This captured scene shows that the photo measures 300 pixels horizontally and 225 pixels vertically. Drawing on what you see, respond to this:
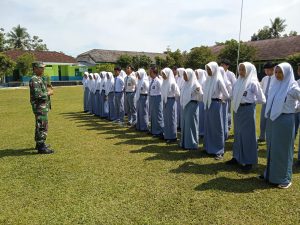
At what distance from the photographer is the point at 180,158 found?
668cm

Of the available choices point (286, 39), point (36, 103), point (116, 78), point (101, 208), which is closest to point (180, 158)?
point (101, 208)

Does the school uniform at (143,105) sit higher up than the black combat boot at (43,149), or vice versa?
the school uniform at (143,105)

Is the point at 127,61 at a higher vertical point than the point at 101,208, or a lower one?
higher

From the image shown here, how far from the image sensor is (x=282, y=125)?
191 inches

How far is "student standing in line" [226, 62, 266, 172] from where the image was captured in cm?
570

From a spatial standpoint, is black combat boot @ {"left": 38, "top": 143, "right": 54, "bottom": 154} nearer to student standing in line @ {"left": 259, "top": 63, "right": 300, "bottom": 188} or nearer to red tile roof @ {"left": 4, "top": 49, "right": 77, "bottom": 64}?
student standing in line @ {"left": 259, "top": 63, "right": 300, "bottom": 188}

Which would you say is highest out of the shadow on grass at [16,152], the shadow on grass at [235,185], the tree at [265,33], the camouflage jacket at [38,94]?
the tree at [265,33]

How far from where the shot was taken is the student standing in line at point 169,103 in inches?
315

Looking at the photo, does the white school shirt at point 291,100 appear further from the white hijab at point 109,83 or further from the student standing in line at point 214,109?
the white hijab at point 109,83

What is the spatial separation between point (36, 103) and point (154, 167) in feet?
9.60

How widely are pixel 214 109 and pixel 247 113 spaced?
2.93ft

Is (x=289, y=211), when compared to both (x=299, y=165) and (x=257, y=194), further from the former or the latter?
(x=299, y=165)

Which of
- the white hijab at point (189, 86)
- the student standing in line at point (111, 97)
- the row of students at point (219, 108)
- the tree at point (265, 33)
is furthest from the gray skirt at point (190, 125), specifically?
the tree at point (265, 33)

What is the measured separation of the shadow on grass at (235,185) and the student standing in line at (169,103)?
282 centimetres
